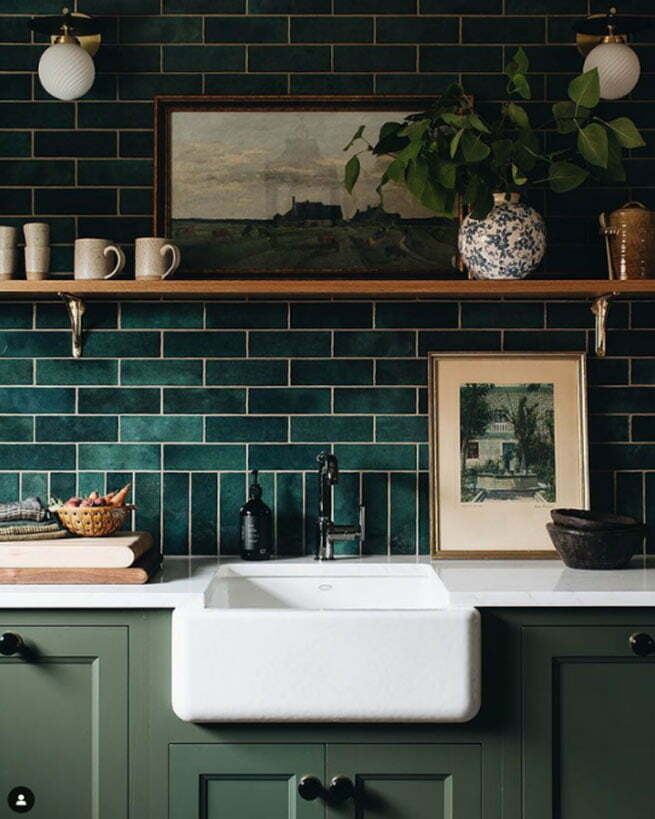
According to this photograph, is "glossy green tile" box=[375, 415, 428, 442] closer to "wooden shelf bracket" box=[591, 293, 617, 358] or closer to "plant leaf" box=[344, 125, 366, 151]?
"wooden shelf bracket" box=[591, 293, 617, 358]

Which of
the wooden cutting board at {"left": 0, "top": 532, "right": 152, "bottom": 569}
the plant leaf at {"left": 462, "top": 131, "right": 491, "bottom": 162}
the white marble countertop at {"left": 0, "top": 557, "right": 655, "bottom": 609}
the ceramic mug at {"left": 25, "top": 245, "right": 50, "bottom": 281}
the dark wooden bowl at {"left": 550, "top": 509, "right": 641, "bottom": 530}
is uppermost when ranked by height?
the plant leaf at {"left": 462, "top": 131, "right": 491, "bottom": 162}

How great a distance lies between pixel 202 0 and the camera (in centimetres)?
274

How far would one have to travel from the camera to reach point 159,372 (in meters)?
2.73

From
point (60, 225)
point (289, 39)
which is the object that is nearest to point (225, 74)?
point (289, 39)

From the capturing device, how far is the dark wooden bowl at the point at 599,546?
237cm

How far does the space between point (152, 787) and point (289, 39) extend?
6.48 feet

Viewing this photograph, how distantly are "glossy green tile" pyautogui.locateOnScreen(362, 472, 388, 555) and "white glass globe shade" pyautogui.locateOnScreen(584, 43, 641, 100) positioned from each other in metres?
1.20

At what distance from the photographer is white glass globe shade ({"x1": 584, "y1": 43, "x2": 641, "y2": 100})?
2562 millimetres

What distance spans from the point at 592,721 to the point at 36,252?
1.78 meters

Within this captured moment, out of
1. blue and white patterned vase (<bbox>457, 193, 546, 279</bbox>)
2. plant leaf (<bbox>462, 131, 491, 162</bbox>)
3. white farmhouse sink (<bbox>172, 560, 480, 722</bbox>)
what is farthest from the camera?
blue and white patterned vase (<bbox>457, 193, 546, 279</bbox>)

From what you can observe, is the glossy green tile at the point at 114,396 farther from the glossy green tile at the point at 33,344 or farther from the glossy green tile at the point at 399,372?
the glossy green tile at the point at 399,372

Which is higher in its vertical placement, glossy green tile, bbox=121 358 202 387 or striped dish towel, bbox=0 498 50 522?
glossy green tile, bbox=121 358 202 387

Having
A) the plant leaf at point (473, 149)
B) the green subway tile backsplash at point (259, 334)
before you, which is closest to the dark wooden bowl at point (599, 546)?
the green subway tile backsplash at point (259, 334)

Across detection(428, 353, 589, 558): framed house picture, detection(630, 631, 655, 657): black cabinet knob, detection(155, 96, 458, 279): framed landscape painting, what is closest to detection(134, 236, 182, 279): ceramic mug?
detection(155, 96, 458, 279): framed landscape painting
